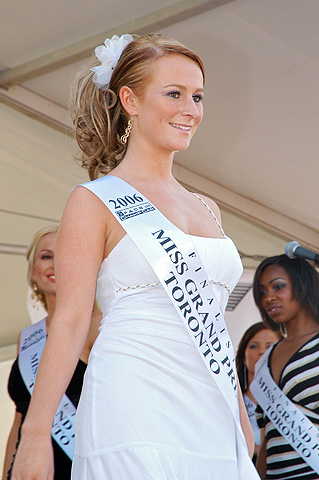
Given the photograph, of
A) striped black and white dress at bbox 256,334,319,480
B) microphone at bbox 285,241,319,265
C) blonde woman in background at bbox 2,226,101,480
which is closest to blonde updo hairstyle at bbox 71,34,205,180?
microphone at bbox 285,241,319,265

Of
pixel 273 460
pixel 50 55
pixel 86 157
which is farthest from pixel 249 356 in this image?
pixel 86 157

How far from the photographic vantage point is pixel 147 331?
140 cm

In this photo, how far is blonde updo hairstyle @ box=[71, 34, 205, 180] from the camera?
165 cm

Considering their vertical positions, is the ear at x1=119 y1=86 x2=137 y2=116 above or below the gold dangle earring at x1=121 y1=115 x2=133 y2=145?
above

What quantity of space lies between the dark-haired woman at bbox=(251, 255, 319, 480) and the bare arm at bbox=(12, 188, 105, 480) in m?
1.90

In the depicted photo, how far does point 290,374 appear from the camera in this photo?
319 centimetres

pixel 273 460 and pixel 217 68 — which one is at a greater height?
pixel 217 68

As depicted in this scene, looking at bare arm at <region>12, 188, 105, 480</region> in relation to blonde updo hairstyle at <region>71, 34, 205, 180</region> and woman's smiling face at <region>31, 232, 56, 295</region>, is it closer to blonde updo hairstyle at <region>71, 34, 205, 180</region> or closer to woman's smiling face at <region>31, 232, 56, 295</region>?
blonde updo hairstyle at <region>71, 34, 205, 180</region>

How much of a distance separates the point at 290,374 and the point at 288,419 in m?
0.20

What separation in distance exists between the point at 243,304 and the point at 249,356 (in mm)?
384

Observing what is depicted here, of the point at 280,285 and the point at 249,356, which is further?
the point at 249,356

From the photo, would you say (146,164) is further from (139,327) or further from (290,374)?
(290,374)

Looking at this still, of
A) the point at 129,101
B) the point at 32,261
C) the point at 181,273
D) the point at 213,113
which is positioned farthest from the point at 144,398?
the point at 213,113

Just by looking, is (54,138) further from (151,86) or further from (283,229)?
(151,86)
